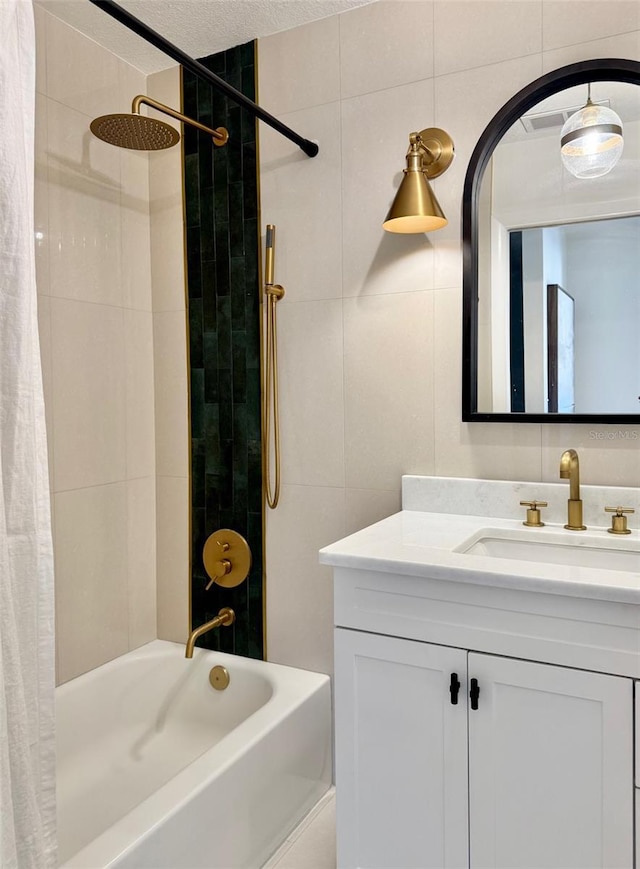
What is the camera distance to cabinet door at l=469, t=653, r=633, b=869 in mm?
1228

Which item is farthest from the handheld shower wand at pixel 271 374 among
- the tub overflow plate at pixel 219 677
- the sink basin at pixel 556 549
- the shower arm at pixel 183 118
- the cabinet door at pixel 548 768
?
the cabinet door at pixel 548 768

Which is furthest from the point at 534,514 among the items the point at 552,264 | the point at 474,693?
the point at 552,264

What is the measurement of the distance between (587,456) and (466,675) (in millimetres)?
723

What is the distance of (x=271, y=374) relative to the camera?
7.19 feet

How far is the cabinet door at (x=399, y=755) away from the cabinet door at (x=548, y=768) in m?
0.04

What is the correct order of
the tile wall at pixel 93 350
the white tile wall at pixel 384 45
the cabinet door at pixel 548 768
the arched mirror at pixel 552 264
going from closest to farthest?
the cabinet door at pixel 548 768 < the arched mirror at pixel 552 264 < the white tile wall at pixel 384 45 < the tile wall at pixel 93 350

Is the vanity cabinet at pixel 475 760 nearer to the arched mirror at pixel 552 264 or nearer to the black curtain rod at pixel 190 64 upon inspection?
the arched mirror at pixel 552 264

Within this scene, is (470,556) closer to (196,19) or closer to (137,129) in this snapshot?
(137,129)

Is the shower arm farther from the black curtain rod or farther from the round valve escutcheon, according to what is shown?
the round valve escutcheon

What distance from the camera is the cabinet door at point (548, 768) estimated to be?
1228 millimetres

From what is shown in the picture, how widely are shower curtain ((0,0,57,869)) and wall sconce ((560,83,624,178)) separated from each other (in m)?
1.31

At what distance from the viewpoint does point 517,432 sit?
72.4 inches

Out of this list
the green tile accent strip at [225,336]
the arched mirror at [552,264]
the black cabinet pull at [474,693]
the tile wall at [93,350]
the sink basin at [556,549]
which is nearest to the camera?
the black cabinet pull at [474,693]

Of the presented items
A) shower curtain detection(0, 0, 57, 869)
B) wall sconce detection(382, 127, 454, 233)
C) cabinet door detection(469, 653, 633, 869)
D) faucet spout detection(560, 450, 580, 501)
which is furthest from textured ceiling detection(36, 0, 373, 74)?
cabinet door detection(469, 653, 633, 869)
